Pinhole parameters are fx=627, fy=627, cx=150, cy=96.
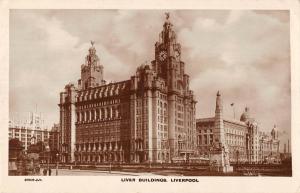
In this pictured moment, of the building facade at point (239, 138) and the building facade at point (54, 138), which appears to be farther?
the building facade at point (54, 138)

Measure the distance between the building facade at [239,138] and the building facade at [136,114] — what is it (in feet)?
0.60

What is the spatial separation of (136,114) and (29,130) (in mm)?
1569

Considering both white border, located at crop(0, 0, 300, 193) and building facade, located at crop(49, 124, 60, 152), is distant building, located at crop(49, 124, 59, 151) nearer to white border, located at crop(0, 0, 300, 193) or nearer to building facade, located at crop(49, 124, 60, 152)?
building facade, located at crop(49, 124, 60, 152)

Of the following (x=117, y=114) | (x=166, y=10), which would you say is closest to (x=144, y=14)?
(x=166, y=10)

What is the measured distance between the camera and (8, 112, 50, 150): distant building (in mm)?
8953

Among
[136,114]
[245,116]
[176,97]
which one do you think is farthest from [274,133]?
[136,114]

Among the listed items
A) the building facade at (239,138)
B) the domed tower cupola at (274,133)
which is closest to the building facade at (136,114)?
the building facade at (239,138)

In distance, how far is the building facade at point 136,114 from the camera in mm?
9109

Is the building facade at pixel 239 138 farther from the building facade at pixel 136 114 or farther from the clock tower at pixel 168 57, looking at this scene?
the clock tower at pixel 168 57

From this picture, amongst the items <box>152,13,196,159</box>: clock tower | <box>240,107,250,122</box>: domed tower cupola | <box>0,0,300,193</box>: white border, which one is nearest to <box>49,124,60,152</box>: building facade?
<box>0,0,300,193</box>: white border
